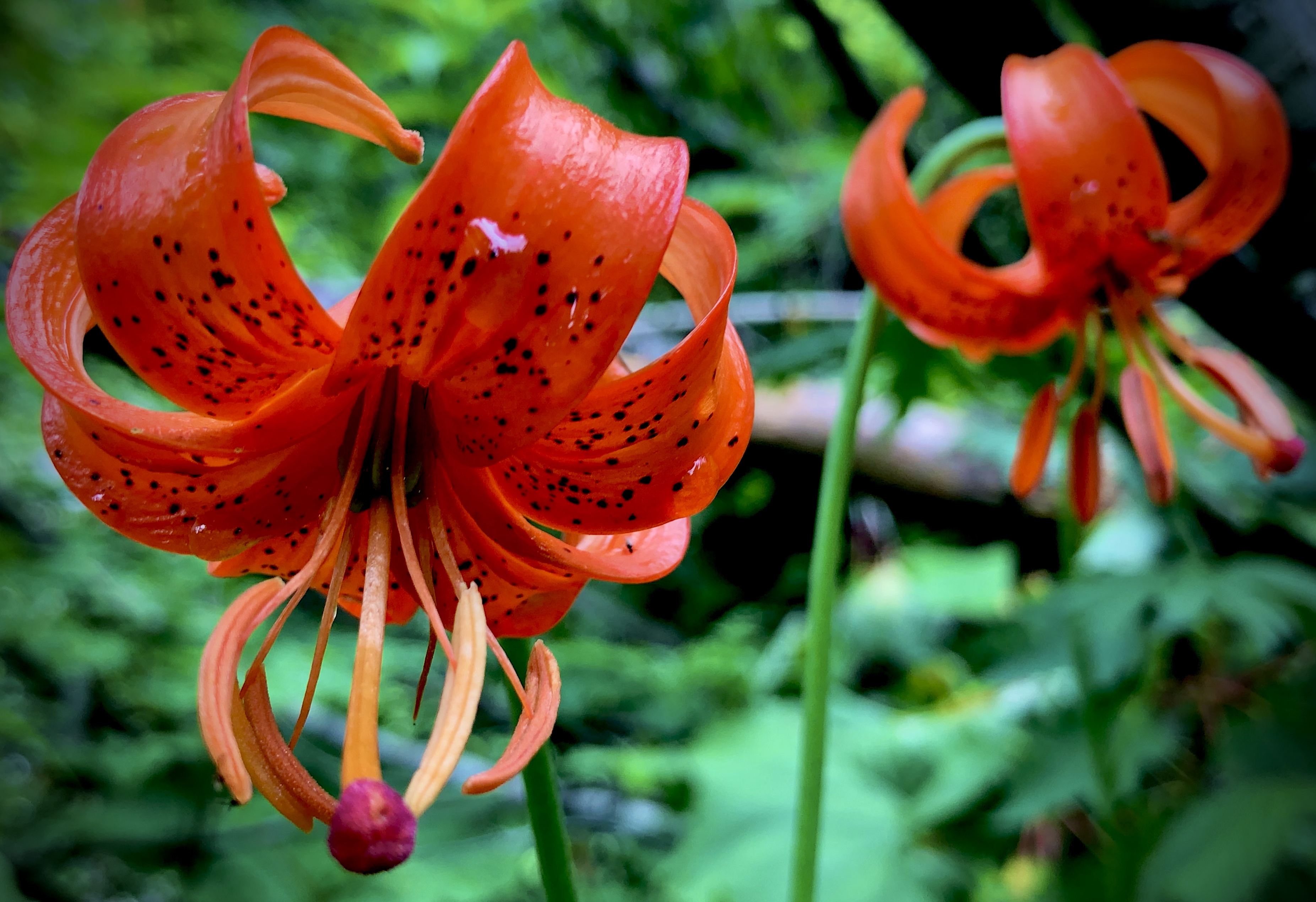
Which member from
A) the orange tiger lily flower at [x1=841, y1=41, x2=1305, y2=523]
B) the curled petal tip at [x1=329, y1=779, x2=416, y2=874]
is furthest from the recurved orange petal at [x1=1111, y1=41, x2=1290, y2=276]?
the curled petal tip at [x1=329, y1=779, x2=416, y2=874]

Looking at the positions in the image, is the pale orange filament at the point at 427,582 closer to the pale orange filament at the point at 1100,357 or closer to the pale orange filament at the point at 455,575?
the pale orange filament at the point at 455,575

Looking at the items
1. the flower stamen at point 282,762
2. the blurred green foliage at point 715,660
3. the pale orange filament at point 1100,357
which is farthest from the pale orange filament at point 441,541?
the blurred green foliage at point 715,660

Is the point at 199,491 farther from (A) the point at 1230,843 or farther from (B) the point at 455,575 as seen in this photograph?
(A) the point at 1230,843

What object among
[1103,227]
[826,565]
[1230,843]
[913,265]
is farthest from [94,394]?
[1230,843]

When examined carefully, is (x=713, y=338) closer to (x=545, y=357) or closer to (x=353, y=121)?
(x=545, y=357)

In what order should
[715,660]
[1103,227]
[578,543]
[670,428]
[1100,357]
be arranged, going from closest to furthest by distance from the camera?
[670,428] → [578,543] → [1103,227] → [1100,357] → [715,660]

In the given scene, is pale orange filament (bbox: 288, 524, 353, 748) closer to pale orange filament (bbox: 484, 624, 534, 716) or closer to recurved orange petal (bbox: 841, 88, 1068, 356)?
pale orange filament (bbox: 484, 624, 534, 716)
